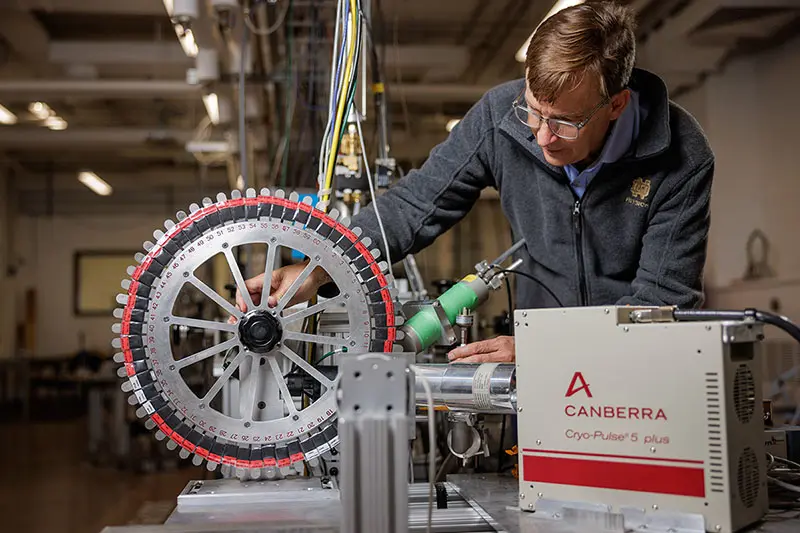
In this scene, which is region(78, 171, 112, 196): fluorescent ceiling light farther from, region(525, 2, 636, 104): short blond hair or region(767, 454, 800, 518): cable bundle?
region(767, 454, 800, 518): cable bundle

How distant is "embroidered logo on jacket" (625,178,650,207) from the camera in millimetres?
1322

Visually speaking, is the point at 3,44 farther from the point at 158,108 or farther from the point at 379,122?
the point at 379,122

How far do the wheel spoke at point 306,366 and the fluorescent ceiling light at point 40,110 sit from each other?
6.71 m

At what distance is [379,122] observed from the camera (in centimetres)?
204

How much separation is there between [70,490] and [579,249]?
4.10 meters

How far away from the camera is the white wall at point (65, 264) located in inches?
404

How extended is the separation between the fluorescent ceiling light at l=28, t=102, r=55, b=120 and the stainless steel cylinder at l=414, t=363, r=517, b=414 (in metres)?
6.82

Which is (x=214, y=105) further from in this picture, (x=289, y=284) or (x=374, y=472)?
(x=374, y=472)

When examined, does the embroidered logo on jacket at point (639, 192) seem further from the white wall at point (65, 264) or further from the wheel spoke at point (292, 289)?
the white wall at point (65, 264)

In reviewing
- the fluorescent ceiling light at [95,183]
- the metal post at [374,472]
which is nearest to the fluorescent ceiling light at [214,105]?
the metal post at [374,472]

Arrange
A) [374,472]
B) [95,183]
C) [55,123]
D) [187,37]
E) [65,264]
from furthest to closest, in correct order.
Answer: [65,264], [95,183], [55,123], [187,37], [374,472]

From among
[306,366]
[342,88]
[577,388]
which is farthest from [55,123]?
[577,388]

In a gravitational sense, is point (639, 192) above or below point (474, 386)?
above

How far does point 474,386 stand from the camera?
1069 mm
